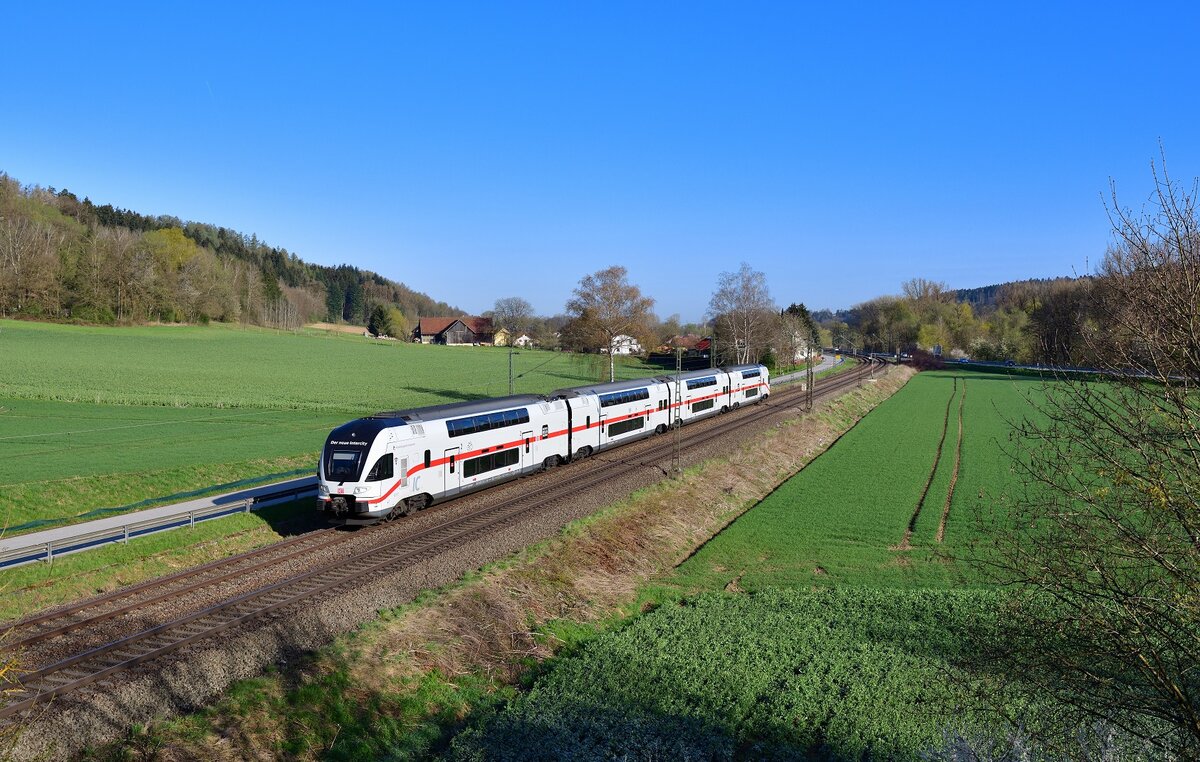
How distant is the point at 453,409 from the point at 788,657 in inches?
652

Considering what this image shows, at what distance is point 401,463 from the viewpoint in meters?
24.7

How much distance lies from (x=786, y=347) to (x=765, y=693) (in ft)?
317

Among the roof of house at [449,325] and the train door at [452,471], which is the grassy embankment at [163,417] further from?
the roof of house at [449,325]

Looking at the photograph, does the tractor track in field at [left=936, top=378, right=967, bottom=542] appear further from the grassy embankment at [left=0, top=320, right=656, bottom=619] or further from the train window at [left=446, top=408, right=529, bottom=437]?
the grassy embankment at [left=0, top=320, right=656, bottom=619]

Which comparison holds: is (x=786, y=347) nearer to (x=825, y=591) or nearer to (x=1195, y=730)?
(x=825, y=591)

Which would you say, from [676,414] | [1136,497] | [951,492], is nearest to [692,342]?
[676,414]

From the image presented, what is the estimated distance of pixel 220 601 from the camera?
60.1ft

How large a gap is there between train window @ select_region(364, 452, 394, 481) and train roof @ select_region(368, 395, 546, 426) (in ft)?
4.18

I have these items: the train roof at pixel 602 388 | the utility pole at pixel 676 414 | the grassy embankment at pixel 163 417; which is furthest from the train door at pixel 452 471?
the utility pole at pixel 676 414

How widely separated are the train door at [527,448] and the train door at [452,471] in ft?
14.5

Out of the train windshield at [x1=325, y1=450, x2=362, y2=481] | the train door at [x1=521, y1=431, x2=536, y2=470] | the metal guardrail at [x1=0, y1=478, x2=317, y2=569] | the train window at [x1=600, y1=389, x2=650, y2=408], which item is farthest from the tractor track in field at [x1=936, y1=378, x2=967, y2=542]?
the metal guardrail at [x1=0, y1=478, x2=317, y2=569]

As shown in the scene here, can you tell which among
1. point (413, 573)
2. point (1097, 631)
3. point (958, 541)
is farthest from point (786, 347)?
point (1097, 631)

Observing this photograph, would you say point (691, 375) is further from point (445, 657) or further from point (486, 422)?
point (445, 657)

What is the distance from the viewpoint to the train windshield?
2372 centimetres
